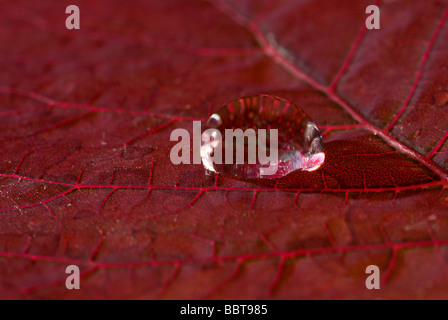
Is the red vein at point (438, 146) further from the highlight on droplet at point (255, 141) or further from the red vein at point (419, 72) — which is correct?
the highlight on droplet at point (255, 141)

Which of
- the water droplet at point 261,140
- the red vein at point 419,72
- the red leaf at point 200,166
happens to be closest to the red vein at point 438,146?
the red leaf at point 200,166

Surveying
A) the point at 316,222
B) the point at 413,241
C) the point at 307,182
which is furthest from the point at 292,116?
the point at 413,241

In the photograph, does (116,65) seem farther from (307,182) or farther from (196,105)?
(307,182)

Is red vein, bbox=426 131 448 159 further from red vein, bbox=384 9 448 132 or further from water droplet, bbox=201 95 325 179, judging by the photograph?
water droplet, bbox=201 95 325 179

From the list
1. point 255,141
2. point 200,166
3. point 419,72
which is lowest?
point 200,166

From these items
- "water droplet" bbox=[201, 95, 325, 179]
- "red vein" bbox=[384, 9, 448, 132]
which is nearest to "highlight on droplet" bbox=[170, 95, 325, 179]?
"water droplet" bbox=[201, 95, 325, 179]

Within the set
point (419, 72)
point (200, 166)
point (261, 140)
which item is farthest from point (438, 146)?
point (200, 166)

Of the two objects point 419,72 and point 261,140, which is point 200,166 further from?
point 419,72
